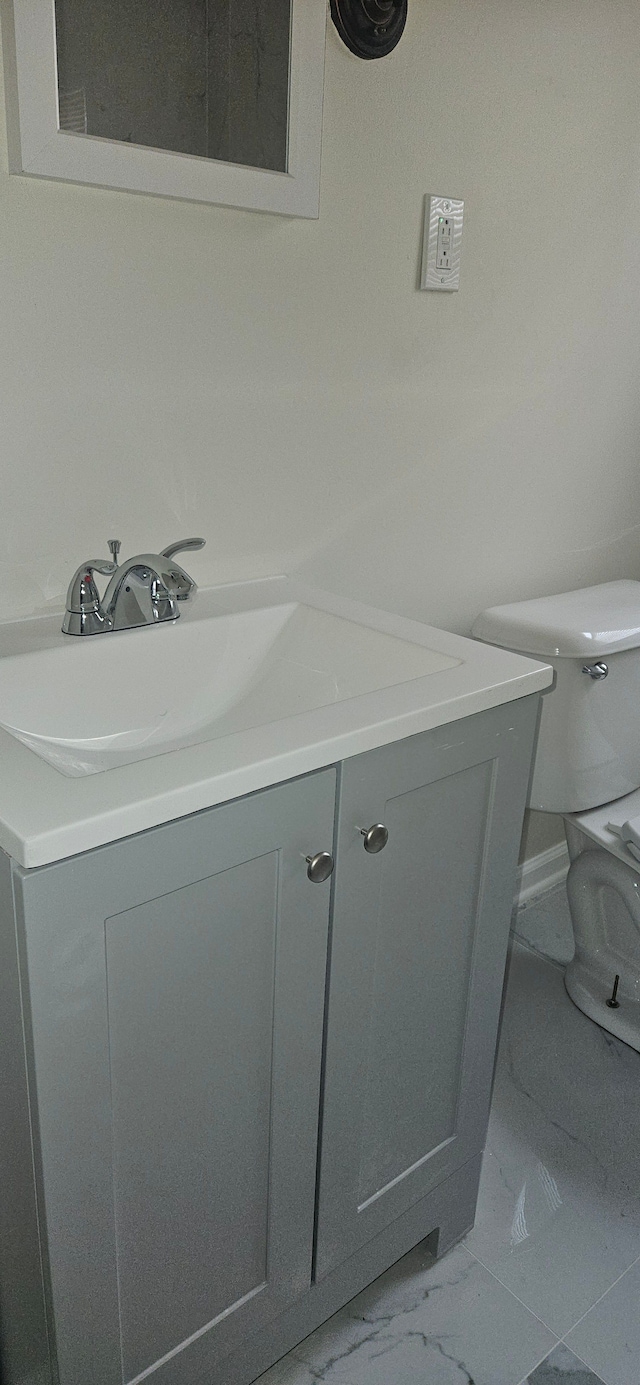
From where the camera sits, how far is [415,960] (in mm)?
1067

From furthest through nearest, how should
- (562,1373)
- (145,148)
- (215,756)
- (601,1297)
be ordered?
1. (601,1297)
2. (562,1373)
3. (145,148)
4. (215,756)

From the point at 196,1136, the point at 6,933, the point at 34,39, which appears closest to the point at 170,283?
the point at 34,39

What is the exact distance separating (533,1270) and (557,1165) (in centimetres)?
19

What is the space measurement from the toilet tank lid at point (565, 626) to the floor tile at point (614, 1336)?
0.89 meters

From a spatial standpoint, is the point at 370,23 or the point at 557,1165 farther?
the point at 557,1165

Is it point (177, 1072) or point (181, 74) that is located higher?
point (181, 74)

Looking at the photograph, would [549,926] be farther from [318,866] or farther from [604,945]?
[318,866]

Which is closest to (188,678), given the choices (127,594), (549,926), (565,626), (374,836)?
(127,594)

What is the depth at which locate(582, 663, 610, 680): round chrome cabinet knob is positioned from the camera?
1.50 meters

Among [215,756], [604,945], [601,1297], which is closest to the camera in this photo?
[215,756]

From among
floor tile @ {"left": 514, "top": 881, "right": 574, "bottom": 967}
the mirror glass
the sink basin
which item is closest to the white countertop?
the sink basin

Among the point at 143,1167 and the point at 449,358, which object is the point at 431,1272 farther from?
the point at 449,358

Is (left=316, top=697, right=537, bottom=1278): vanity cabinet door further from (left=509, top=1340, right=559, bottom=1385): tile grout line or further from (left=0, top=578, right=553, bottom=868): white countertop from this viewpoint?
(left=509, top=1340, right=559, bottom=1385): tile grout line

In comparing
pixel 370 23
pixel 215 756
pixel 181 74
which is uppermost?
pixel 370 23
